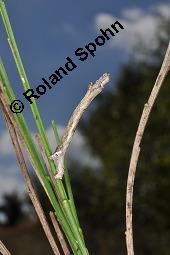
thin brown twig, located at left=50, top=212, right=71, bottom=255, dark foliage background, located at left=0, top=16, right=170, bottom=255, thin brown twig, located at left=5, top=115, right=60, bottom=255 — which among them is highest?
thin brown twig, located at left=5, top=115, right=60, bottom=255

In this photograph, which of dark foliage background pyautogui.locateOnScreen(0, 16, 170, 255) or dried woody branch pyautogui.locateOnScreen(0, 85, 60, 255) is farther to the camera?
dark foliage background pyautogui.locateOnScreen(0, 16, 170, 255)

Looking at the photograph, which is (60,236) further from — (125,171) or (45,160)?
(125,171)

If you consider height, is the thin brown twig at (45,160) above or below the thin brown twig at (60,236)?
above

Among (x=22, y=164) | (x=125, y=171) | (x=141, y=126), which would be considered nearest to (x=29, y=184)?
(x=22, y=164)

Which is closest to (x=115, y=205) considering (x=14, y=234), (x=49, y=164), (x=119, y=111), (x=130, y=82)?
(x=119, y=111)

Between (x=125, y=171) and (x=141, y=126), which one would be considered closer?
(x=141, y=126)

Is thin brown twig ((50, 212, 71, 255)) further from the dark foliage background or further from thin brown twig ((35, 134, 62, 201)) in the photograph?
the dark foliage background

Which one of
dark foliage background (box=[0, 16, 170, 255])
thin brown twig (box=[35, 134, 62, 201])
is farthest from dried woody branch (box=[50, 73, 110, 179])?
dark foliage background (box=[0, 16, 170, 255])

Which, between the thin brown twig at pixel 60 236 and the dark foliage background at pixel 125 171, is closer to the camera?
the thin brown twig at pixel 60 236

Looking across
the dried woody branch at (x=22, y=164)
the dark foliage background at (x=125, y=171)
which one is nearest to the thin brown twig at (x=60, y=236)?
the dried woody branch at (x=22, y=164)

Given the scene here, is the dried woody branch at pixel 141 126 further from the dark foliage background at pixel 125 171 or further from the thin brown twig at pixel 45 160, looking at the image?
the dark foliage background at pixel 125 171

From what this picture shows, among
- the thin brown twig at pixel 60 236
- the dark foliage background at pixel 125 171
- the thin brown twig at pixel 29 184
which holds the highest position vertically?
the thin brown twig at pixel 29 184
